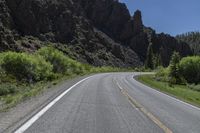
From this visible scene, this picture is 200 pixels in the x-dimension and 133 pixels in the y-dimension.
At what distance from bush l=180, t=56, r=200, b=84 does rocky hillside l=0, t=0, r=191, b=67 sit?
142ft

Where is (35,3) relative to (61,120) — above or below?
above

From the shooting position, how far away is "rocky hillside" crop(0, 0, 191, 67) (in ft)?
386

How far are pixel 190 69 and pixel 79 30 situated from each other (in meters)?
64.6

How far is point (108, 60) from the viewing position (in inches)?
5792

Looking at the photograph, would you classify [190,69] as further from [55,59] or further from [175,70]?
[55,59]

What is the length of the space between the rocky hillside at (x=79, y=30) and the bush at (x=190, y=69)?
142ft

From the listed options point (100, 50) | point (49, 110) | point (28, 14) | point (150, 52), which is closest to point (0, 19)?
point (28, 14)

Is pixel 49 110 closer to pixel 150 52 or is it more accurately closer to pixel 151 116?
pixel 151 116

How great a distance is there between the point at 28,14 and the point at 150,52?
2001 inches

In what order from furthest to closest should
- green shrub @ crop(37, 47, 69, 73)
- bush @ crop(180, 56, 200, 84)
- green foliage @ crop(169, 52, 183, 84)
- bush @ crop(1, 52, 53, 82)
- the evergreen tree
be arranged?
1. bush @ crop(180, 56, 200, 84)
2. the evergreen tree
3. green foliage @ crop(169, 52, 183, 84)
4. green shrub @ crop(37, 47, 69, 73)
5. bush @ crop(1, 52, 53, 82)

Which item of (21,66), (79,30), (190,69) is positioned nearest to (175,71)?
(190,69)

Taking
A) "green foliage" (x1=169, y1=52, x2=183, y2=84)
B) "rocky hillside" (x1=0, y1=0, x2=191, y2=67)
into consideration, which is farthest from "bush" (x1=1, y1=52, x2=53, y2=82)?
"rocky hillside" (x1=0, y1=0, x2=191, y2=67)

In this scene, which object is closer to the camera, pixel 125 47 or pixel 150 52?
pixel 150 52

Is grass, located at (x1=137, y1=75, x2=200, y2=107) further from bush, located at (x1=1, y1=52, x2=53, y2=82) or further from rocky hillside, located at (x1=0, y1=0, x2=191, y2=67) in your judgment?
rocky hillside, located at (x1=0, y1=0, x2=191, y2=67)
